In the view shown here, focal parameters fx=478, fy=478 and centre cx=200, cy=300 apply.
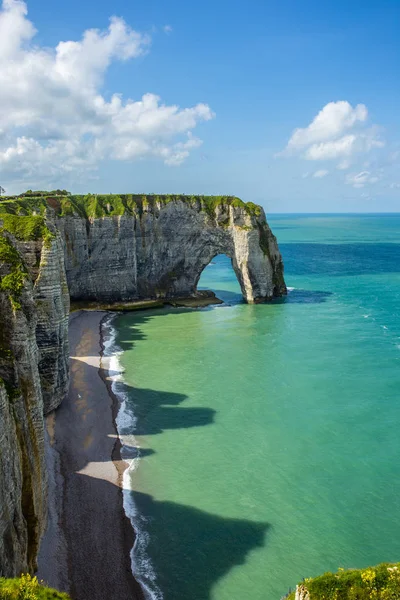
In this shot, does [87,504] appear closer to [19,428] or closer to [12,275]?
[19,428]

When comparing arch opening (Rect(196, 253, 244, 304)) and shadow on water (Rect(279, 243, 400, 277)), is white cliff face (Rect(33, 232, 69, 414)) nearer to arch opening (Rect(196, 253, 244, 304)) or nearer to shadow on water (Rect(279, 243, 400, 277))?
arch opening (Rect(196, 253, 244, 304))

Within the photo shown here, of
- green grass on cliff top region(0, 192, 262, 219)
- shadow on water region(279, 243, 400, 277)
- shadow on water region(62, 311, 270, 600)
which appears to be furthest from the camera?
shadow on water region(279, 243, 400, 277)

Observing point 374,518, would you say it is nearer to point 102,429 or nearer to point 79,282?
point 102,429

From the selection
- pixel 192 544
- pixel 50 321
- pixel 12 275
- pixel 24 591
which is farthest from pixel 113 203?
pixel 24 591

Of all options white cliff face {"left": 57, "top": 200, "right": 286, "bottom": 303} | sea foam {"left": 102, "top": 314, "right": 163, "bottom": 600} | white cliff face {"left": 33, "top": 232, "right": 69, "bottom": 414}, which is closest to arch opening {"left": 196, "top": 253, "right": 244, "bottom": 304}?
white cliff face {"left": 57, "top": 200, "right": 286, "bottom": 303}

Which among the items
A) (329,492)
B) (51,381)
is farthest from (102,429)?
(329,492)

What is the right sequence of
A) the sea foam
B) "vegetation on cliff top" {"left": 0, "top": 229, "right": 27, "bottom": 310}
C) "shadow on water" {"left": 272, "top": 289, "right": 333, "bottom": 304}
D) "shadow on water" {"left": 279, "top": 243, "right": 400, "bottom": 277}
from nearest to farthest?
the sea foam → "vegetation on cliff top" {"left": 0, "top": 229, "right": 27, "bottom": 310} → "shadow on water" {"left": 272, "top": 289, "right": 333, "bottom": 304} → "shadow on water" {"left": 279, "top": 243, "right": 400, "bottom": 277}

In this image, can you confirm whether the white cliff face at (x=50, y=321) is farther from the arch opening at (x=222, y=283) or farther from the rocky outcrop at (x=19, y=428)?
the arch opening at (x=222, y=283)
